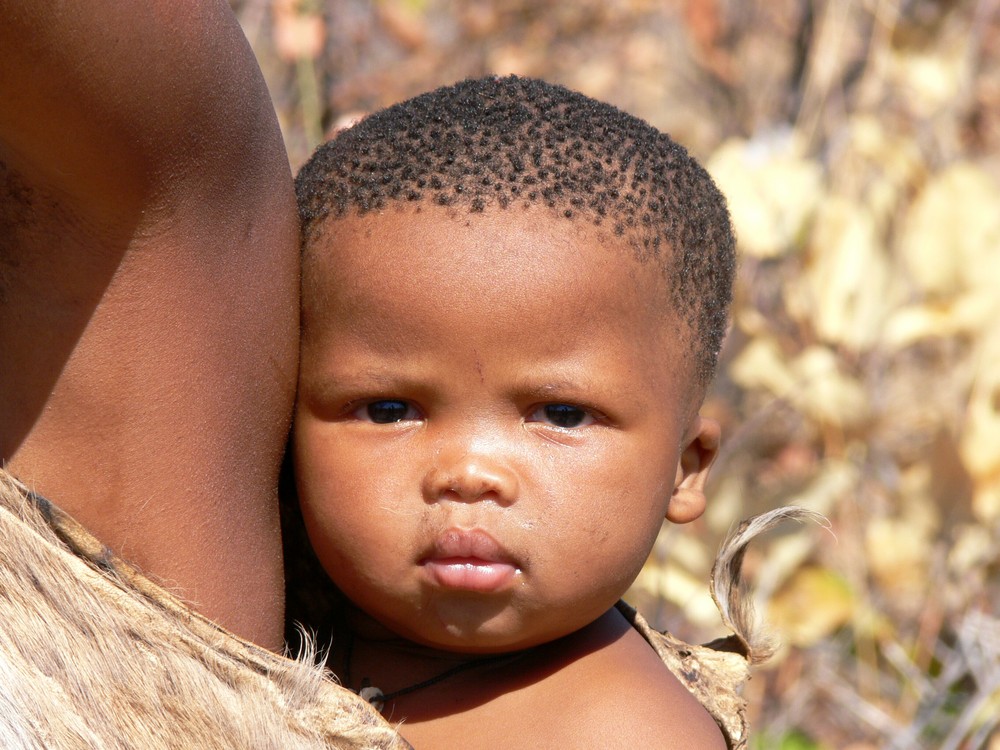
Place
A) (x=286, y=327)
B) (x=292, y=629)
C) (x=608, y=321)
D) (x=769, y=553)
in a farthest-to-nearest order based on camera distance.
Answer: (x=769, y=553), (x=292, y=629), (x=608, y=321), (x=286, y=327)

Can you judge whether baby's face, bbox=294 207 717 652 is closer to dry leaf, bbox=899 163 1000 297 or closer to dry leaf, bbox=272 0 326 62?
dry leaf, bbox=899 163 1000 297

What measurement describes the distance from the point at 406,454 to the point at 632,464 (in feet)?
0.87

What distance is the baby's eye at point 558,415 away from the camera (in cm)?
146

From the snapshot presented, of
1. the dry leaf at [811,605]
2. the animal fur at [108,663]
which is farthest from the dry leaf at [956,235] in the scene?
the animal fur at [108,663]

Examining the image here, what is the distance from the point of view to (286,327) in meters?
1.36

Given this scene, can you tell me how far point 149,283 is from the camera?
1200 millimetres

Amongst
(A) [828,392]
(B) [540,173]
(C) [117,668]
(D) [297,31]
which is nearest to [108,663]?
(C) [117,668]

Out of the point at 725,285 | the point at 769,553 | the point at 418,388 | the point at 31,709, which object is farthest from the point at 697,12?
the point at 31,709

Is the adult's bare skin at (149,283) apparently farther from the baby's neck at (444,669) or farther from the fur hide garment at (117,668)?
the baby's neck at (444,669)

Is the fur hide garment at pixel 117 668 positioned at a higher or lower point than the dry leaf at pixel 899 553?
higher

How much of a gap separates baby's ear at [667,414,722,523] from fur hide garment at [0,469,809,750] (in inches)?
22.8

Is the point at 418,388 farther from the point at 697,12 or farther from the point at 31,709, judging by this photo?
the point at 697,12

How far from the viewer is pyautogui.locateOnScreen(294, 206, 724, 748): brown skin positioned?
142cm

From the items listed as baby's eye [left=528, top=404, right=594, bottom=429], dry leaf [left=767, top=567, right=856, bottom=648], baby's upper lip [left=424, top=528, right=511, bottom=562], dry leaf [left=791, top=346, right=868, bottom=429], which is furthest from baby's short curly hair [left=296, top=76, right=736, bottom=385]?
dry leaf [left=767, top=567, right=856, bottom=648]
